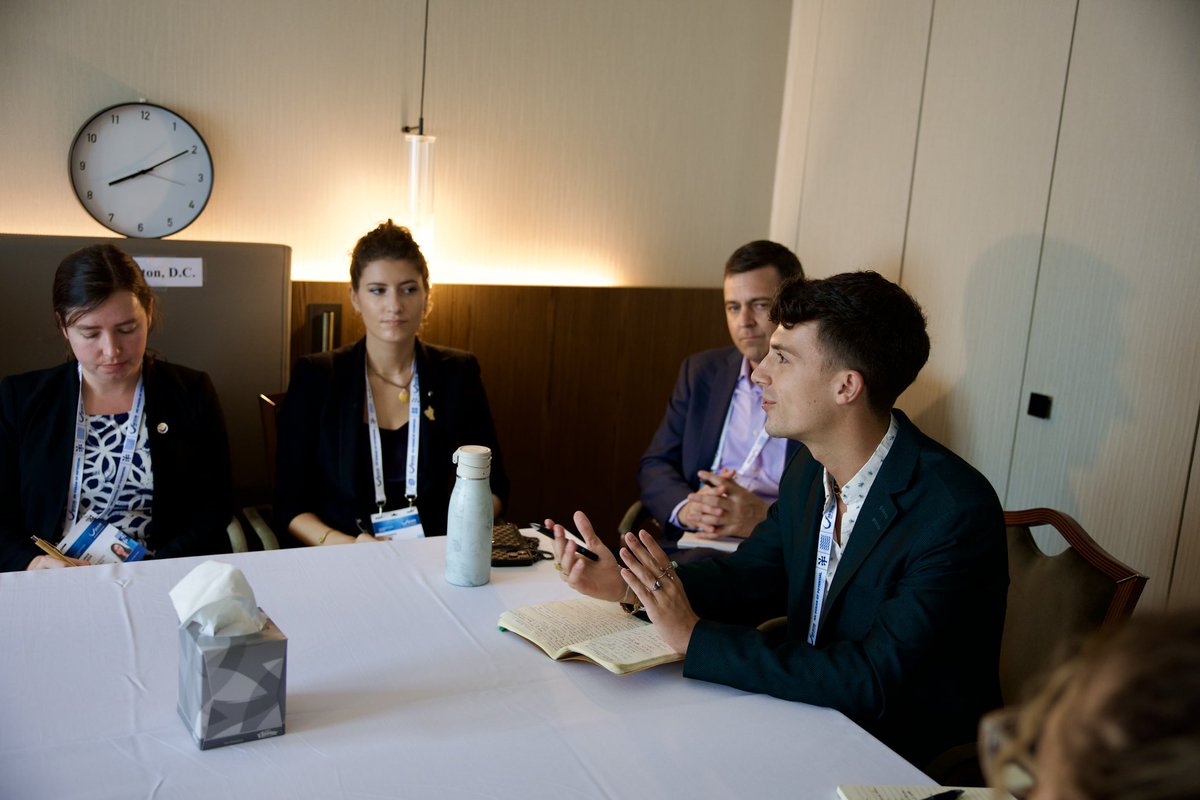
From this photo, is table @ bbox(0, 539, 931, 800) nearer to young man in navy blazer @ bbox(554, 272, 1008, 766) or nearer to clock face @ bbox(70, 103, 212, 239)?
young man in navy blazer @ bbox(554, 272, 1008, 766)

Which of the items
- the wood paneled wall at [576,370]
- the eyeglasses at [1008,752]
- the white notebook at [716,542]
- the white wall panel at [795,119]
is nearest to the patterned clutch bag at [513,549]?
the white notebook at [716,542]

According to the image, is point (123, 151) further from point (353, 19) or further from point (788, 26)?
point (788, 26)

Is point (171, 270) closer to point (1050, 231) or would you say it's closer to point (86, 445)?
point (86, 445)

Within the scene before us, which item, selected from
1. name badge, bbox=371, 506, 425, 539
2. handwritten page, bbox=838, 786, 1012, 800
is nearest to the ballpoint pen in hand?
handwritten page, bbox=838, 786, 1012, 800

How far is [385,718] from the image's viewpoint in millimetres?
1621

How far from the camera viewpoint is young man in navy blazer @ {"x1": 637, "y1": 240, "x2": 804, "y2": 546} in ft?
11.0

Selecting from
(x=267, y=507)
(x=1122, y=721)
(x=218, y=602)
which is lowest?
(x=267, y=507)

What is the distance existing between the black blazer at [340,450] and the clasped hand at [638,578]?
1.09 metres

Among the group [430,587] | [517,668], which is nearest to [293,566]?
[430,587]

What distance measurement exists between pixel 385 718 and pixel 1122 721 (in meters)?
1.20

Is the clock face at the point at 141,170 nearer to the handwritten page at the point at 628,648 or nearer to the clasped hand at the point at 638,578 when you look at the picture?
the clasped hand at the point at 638,578

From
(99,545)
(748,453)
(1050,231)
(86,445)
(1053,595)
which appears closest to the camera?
(1053,595)

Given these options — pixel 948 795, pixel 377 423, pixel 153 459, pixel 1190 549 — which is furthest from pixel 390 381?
pixel 1190 549

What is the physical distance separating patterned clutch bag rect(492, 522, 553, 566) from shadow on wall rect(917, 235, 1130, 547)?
1.76 m
